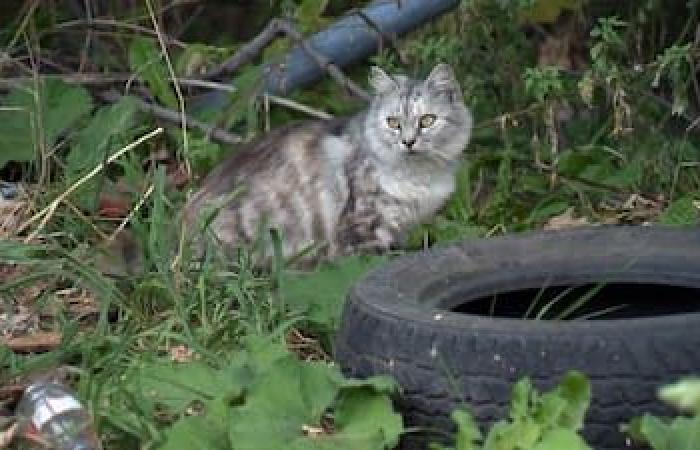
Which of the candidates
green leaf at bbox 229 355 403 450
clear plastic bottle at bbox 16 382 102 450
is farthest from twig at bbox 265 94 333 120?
green leaf at bbox 229 355 403 450

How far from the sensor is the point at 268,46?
7512 millimetres

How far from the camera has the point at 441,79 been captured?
21.8ft

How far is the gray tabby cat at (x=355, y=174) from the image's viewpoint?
6488 millimetres

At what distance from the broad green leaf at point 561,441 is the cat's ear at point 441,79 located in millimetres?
3340

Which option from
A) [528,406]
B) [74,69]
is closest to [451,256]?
[528,406]

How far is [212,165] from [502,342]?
325cm

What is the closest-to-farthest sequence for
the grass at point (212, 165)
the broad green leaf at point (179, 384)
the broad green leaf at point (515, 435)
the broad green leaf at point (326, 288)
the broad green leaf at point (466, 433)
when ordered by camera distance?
the broad green leaf at point (515, 435), the broad green leaf at point (466, 433), the broad green leaf at point (179, 384), the grass at point (212, 165), the broad green leaf at point (326, 288)

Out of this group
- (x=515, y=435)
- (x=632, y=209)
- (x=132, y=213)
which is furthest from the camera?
(x=632, y=209)

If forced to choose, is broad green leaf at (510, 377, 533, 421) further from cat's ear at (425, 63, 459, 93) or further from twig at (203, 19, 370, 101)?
twig at (203, 19, 370, 101)

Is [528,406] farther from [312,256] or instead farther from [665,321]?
[312,256]

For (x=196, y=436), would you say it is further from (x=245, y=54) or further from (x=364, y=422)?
(x=245, y=54)

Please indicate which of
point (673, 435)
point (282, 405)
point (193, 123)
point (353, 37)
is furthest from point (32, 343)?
point (353, 37)

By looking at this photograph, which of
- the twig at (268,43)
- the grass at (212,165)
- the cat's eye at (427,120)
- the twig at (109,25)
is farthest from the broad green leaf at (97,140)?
the cat's eye at (427,120)

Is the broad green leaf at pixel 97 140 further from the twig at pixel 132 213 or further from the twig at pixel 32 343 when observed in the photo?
the twig at pixel 32 343
